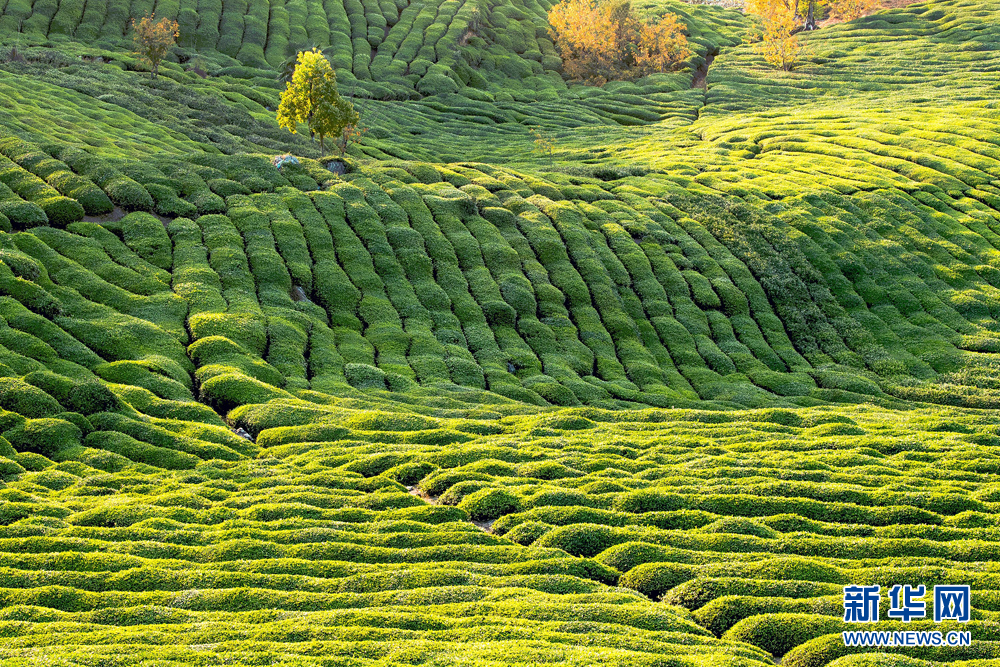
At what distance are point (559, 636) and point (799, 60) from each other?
144 meters

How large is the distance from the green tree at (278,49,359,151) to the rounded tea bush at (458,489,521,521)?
52165mm

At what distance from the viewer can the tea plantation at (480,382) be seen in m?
22.9

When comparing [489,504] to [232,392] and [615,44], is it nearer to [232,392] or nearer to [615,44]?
[232,392]

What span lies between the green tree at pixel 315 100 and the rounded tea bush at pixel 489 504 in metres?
52.2

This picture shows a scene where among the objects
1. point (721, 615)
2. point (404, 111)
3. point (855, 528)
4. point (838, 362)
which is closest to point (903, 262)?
point (838, 362)

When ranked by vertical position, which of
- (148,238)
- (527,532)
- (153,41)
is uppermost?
(153,41)

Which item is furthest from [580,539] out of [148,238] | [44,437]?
Result: [148,238]

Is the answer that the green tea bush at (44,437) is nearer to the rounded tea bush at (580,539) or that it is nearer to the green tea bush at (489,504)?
the green tea bush at (489,504)

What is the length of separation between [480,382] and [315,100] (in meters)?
38.8

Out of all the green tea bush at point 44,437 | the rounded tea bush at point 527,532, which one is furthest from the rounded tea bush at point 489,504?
the green tea bush at point 44,437

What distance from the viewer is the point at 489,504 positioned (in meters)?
30.3

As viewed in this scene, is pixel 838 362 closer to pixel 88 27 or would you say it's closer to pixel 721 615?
pixel 721 615

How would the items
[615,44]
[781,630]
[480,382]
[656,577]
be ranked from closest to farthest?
[781,630] → [656,577] → [480,382] → [615,44]

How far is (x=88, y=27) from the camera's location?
4555 inches
